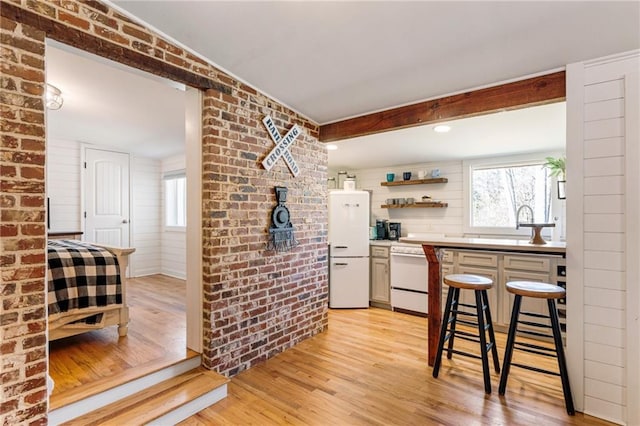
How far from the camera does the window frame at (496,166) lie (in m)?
3.84

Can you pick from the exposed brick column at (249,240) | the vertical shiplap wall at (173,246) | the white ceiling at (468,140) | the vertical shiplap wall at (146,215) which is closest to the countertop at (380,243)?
the white ceiling at (468,140)

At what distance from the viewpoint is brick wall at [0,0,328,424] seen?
151cm

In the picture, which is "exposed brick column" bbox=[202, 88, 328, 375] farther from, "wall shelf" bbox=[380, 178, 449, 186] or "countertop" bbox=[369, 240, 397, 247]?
A: "wall shelf" bbox=[380, 178, 449, 186]

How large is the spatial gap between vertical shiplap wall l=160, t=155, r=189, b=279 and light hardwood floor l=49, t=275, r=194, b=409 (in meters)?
1.73

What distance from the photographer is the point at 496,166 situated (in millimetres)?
4176

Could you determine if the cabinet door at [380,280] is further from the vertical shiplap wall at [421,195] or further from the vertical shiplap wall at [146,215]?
the vertical shiplap wall at [146,215]

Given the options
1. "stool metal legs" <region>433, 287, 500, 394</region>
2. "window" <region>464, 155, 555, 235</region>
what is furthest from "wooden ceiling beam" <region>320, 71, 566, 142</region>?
"window" <region>464, 155, 555, 235</region>

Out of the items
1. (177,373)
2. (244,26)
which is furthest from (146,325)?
(244,26)

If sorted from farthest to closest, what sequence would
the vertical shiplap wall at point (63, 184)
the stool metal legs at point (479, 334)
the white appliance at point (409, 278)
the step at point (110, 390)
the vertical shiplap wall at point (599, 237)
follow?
the vertical shiplap wall at point (63, 184) < the white appliance at point (409, 278) < the stool metal legs at point (479, 334) < the vertical shiplap wall at point (599, 237) < the step at point (110, 390)

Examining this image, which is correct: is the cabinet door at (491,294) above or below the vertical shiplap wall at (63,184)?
below

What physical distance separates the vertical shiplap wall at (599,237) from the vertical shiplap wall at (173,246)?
5178mm

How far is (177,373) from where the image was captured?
2.32 meters

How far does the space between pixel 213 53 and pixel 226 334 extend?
80.0 inches

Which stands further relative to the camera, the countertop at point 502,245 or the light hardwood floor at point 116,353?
the countertop at point 502,245
